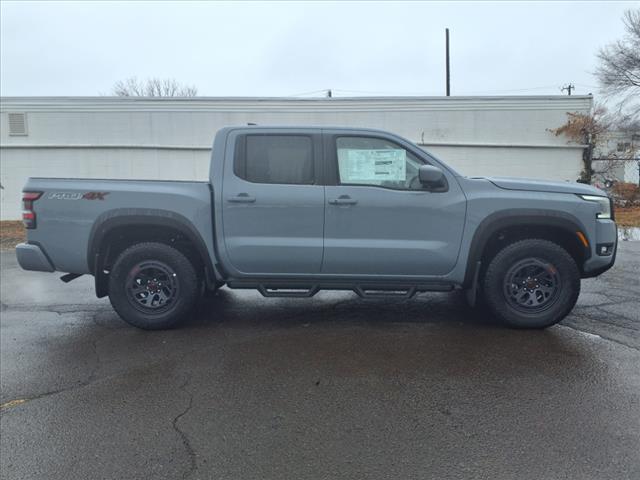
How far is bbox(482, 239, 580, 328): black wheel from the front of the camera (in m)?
4.83

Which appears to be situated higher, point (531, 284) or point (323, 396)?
point (531, 284)

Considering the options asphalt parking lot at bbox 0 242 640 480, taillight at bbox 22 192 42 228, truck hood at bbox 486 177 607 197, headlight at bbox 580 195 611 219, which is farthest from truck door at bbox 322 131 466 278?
taillight at bbox 22 192 42 228

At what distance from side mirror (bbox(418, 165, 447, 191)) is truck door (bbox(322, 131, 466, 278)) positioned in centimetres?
5

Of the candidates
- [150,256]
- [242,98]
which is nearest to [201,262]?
[150,256]

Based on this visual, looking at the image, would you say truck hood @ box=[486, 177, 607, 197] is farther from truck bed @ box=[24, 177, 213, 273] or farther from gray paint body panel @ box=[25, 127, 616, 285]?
truck bed @ box=[24, 177, 213, 273]

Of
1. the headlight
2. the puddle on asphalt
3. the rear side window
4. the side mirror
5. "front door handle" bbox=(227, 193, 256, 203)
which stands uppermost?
the rear side window

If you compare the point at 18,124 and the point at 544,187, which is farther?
the point at 18,124

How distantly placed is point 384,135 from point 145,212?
8.04ft

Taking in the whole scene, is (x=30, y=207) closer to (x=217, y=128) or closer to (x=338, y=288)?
(x=338, y=288)

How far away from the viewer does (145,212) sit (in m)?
4.89

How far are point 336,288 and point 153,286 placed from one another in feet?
6.12

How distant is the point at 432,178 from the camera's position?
464cm

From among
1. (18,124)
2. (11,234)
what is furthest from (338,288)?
(18,124)

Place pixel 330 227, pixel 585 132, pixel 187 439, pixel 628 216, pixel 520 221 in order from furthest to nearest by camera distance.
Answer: pixel 585 132
pixel 628 216
pixel 330 227
pixel 520 221
pixel 187 439
